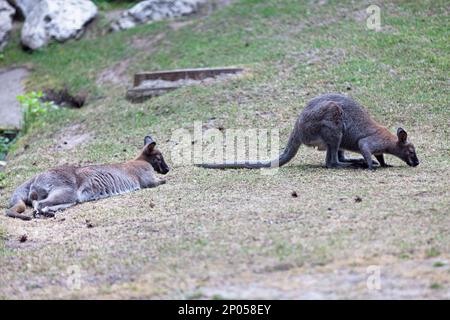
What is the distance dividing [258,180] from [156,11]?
11908 millimetres

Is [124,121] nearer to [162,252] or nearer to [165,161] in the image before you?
[165,161]

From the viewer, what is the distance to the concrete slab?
17.0 metres

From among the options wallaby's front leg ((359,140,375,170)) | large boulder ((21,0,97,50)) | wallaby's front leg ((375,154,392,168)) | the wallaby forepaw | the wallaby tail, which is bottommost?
large boulder ((21,0,97,50))

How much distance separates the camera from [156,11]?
20.6m

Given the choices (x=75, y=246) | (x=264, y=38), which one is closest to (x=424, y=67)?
(x=264, y=38)

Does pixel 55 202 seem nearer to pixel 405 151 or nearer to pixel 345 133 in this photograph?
pixel 345 133

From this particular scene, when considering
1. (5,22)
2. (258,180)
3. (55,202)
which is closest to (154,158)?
(258,180)

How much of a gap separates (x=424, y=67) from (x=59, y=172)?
7.35 metres

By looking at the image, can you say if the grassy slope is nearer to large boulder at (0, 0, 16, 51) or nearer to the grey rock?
large boulder at (0, 0, 16, 51)

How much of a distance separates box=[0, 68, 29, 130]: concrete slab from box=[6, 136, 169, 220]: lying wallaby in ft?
22.9

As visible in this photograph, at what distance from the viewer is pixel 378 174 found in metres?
9.47

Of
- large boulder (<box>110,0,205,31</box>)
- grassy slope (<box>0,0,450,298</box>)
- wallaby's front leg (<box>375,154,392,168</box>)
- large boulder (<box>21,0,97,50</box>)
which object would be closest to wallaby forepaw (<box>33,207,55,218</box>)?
grassy slope (<box>0,0,450,298</box>)

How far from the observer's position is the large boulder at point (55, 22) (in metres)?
21.0

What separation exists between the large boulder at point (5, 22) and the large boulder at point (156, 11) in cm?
309
